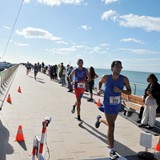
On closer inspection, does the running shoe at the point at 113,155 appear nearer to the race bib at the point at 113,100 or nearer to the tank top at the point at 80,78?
the race bib at the point at 113,100

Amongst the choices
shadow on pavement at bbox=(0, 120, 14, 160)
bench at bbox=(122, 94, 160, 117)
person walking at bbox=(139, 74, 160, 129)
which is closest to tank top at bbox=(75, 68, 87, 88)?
person walking at bbox=(139, 74, 160, 129)

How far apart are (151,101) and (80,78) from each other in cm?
227

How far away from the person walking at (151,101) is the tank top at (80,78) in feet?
6.48

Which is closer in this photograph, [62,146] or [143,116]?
[62,146]

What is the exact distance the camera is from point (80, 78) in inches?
313

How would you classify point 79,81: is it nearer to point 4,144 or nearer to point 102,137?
point 102,137

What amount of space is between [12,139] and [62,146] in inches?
46.7

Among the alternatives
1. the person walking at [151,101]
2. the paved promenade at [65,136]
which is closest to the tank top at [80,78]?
the paved promenade at [65,136]

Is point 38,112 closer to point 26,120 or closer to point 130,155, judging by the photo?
point 26,120

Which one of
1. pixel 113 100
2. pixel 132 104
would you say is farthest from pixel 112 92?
pixel 132 104

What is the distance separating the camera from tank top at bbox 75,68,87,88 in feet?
25.8

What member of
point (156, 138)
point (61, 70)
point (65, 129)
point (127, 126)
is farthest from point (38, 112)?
point (61, 70)

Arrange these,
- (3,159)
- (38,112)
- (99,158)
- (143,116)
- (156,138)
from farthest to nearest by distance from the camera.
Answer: (38,112) → (143,116) → (156,138) → (99,158) → (3,159)

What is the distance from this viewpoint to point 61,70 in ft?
69.3
